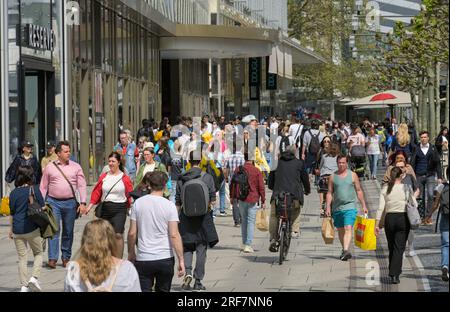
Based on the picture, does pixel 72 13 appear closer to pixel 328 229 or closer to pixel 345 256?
pixel 328 229

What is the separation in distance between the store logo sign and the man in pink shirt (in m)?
13.5

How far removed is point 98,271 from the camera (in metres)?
7.38

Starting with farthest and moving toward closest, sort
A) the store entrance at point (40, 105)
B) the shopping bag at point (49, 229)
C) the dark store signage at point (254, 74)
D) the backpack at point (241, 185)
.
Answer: the dark store signage at point (254, 74), the store entrance at point (40, 105), the backpack at point (241, 185), the shopping bag at point (49, 229)

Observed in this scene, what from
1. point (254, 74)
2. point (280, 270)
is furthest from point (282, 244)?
point (254, 74)

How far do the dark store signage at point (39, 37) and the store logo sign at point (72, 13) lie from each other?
1.11m

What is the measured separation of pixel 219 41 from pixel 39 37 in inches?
698

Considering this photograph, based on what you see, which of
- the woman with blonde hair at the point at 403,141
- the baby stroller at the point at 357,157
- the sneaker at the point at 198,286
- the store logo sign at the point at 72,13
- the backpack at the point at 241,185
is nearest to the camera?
the sneaker at the point at 198,286

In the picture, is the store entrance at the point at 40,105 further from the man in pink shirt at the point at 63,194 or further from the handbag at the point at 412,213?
the handbag at the point at 412,213

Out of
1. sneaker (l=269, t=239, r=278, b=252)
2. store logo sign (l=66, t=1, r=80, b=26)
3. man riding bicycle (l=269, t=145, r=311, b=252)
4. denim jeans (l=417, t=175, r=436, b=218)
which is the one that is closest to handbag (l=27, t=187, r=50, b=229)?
man riding bicycle (l=269, t=145, r=311, b=252)

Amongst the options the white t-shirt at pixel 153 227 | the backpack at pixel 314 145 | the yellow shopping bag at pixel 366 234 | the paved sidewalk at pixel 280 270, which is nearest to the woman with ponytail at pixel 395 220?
the paved sidewalk at pixel 280 270

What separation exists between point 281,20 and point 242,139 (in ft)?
184

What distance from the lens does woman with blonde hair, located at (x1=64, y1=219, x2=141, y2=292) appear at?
24.3ft

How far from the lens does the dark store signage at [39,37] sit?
82.2 feet
